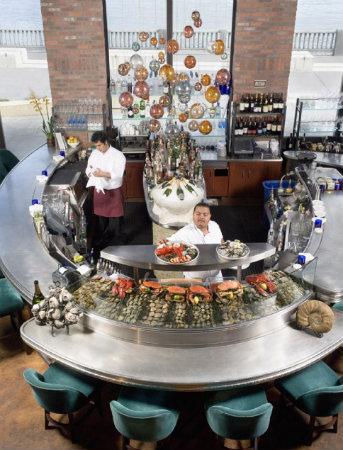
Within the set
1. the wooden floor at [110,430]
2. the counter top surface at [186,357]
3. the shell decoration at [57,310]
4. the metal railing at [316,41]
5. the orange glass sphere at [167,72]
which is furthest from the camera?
the metal railing at [316,41]

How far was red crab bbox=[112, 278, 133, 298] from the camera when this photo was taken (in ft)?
11.1

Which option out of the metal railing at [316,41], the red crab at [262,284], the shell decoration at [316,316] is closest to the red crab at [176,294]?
the red crab at [262,284]

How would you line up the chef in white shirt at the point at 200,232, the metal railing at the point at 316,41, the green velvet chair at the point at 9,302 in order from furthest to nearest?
the metal railing at the point at 316,41 → the green velvet chair at the point at 9,302 → the chef in white shirt at the point at 200,232

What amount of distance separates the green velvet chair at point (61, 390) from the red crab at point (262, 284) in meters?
1.39

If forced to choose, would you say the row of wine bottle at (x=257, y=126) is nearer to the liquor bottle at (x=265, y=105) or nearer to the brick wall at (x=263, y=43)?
the liquor bottle at (x=265, y=105)

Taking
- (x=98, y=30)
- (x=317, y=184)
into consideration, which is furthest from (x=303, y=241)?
(x=98, y=30)

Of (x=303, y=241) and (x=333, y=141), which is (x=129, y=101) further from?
(x=333, y=141)

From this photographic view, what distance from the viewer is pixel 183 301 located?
10.9ft

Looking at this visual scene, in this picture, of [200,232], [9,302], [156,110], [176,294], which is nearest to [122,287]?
[176,294]

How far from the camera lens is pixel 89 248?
634cm

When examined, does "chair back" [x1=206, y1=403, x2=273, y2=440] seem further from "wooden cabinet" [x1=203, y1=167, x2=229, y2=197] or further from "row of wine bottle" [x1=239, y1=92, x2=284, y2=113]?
"row of wine bottle" [x1=239, y1=92, x2=284, y2=113]

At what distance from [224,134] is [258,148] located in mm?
687

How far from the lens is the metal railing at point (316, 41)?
307 inches

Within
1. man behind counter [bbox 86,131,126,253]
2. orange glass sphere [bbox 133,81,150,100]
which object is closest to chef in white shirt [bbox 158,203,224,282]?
man behind counter [bbox 86,131,126,253]
